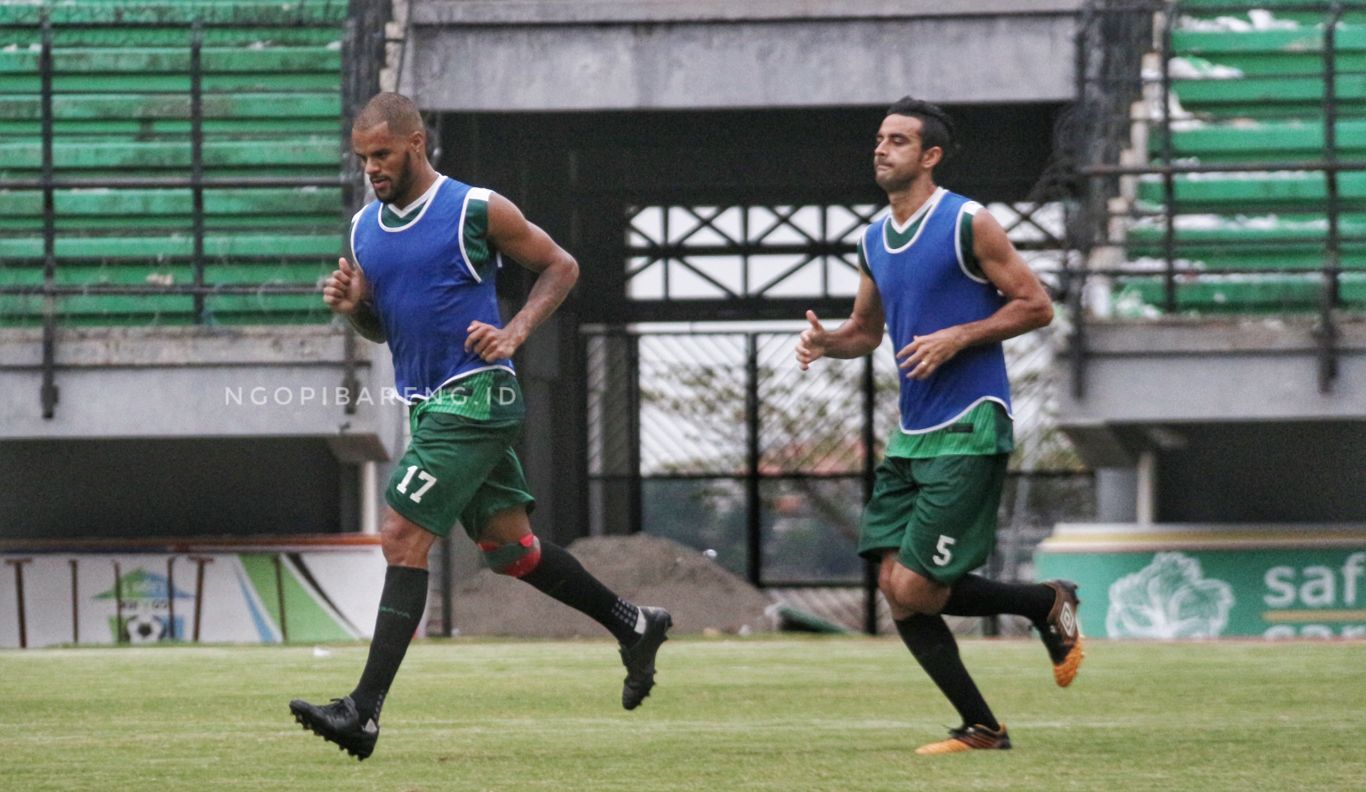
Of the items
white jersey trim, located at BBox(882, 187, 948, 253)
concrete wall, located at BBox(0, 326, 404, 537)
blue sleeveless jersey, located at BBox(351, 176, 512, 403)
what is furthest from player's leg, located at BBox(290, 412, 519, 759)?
concrete wall, located at BBox(0, 326, 404, 537)

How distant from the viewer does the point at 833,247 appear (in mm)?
26656

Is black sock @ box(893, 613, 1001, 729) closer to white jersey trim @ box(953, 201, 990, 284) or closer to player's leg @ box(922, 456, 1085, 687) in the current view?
player's leg @ box(922, 456, 1085, 687)

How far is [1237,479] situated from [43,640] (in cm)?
966

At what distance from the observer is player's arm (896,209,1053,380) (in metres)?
6.29

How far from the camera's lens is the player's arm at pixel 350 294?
6234 mm

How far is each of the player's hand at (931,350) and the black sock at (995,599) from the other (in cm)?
67

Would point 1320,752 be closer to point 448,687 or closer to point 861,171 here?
point 448,687

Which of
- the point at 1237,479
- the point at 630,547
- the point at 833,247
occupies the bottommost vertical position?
the point at 630,547

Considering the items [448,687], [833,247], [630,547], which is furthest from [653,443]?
[448,687]

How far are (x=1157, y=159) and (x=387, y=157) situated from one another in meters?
12.0

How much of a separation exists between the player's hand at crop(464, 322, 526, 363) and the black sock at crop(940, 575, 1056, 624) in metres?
1.55

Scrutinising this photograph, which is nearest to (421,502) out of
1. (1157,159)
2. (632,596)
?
(1157,159)

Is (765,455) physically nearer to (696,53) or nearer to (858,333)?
(696,53)

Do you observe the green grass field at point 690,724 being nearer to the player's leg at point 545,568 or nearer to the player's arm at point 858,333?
the player's leg at point 545,568
